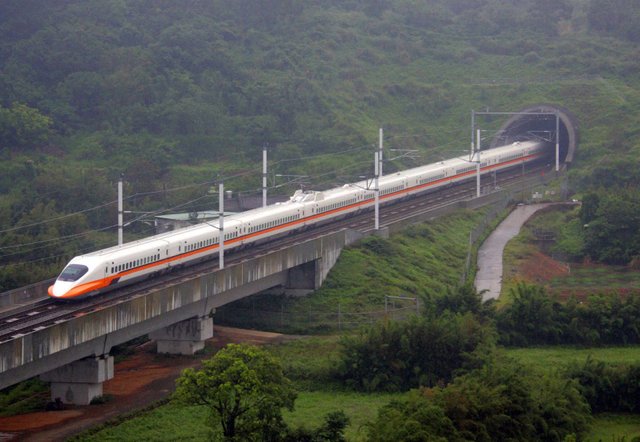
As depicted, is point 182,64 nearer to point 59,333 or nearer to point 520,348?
point 520,348

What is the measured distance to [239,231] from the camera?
193ft

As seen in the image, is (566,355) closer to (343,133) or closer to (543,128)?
(343,133)

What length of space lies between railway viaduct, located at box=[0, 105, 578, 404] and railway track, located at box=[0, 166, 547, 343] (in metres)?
0.74

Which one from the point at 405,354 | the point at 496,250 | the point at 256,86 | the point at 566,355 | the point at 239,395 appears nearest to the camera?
the point at 239,395

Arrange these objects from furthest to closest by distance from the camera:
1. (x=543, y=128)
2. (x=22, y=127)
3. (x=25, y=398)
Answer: (x=543, y=128)
(x=22, y=127)
(x=25, y=398)

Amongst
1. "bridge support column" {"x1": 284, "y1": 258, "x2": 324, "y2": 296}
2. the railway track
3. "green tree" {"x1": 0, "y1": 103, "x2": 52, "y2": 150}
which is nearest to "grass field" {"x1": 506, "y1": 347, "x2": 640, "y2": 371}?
"bridge support column" {"x1": 284, "y1": 258, "x2": 324, "y2": 296}

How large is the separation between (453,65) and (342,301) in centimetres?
6728

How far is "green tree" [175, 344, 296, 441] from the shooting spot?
3641cm

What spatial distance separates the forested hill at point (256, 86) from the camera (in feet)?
295

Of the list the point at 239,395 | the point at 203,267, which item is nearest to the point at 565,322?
the point at 203,267

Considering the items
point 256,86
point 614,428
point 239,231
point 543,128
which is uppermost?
point 256,86

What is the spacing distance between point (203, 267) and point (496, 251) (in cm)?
2515

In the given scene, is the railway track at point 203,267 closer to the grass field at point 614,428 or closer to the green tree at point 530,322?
the green tree at point 530,322

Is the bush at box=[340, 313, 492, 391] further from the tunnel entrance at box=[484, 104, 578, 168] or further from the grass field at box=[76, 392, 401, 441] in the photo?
the tunnel entrance at box=[484, 104, 578, 168]
